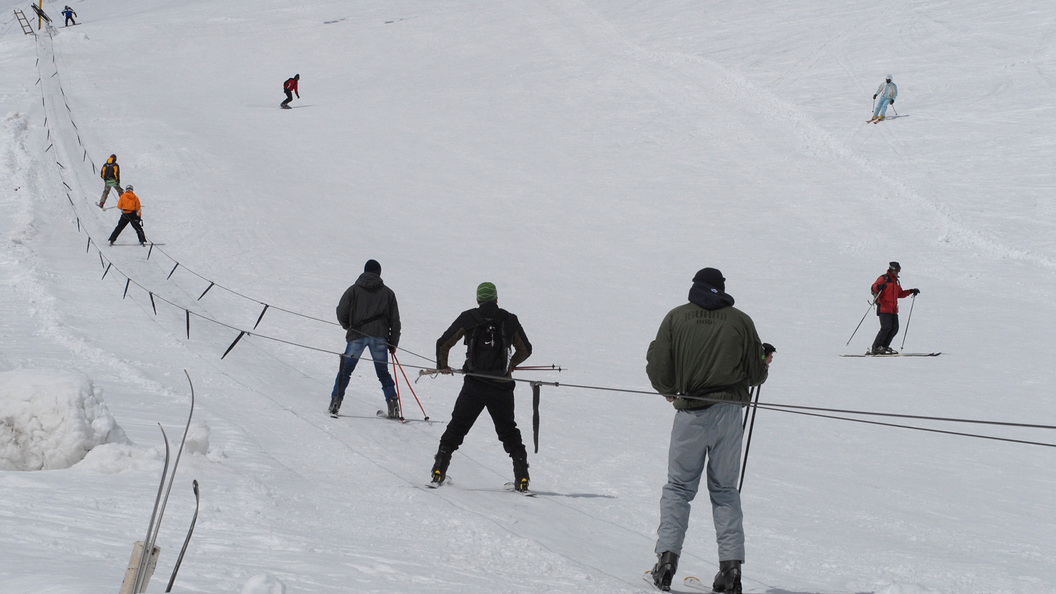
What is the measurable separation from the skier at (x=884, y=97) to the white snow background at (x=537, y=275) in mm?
458

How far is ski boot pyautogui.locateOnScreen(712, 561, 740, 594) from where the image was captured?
420cm

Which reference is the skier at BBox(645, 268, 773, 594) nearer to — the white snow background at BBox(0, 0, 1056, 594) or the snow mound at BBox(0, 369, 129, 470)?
the white snow background at BBox(0, 0, 1056, 594)

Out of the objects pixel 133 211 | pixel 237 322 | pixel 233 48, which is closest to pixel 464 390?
pixel 237 322

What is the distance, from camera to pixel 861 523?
20.6ft

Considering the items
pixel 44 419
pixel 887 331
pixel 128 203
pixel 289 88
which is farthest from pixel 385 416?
pixel 289 88

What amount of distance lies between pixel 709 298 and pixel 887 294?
9219 millimetres

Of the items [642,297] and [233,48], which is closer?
[642,297]

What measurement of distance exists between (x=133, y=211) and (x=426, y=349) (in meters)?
6.77

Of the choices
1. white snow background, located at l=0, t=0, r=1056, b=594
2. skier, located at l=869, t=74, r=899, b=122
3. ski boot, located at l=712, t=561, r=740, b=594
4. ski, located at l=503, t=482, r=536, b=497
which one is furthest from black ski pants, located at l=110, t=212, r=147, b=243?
skier, located at l=869, t=74, r=899, b=122

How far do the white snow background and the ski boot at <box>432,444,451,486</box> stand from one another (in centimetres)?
18

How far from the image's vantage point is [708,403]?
433 centimetres

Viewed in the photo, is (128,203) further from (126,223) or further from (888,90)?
(888,90)

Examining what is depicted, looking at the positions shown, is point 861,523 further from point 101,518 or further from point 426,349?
point 426,349

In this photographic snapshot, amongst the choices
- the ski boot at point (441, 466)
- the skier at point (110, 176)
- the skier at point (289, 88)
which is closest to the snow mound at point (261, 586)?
the ski boot at point (441, 466)
